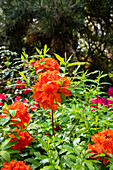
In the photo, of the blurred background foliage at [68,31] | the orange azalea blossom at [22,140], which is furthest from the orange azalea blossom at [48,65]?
the blurred background foliage at [68,31]

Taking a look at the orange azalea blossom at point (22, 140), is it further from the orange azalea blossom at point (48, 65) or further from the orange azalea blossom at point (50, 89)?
the orange azalea blossom at point (48, 65)

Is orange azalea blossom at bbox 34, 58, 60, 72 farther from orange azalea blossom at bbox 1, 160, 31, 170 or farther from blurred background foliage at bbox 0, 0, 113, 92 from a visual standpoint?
blurred background foliage at bbox 0, 0, 113, 92

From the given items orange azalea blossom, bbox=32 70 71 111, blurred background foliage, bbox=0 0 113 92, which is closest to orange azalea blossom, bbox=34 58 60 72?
orange azalea blossom, bbox=32 70 71 111

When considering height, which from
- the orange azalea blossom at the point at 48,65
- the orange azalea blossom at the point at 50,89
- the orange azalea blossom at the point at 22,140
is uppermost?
the orange azalea blossom at the point at 48,65

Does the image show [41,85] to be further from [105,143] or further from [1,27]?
[1,27]

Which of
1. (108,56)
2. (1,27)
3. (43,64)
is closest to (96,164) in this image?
(43,64)

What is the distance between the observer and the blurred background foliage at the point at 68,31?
252cm

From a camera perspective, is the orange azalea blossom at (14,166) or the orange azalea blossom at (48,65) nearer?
the orange azalea blossom at (14,166)

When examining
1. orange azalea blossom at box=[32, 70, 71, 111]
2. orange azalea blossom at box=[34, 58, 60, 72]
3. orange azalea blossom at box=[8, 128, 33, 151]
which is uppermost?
orange azalea blossom at box=[34, 58, 60, 72]

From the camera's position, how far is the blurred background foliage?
8.25 feet

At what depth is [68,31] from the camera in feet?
9.00

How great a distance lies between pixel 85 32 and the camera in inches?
111

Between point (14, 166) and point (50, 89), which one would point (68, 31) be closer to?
point (50, 89)

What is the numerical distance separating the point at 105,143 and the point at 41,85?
15.0 inches
